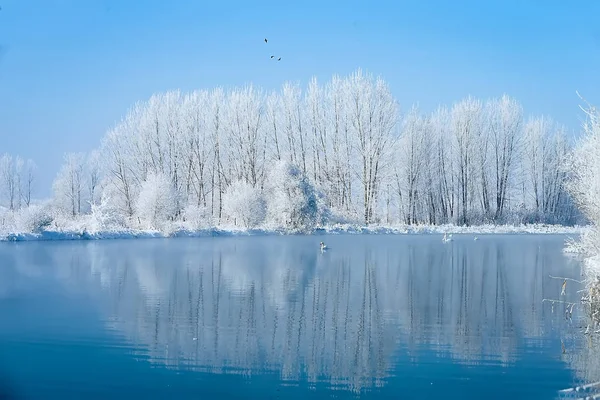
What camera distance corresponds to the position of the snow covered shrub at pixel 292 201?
33597 millimetres

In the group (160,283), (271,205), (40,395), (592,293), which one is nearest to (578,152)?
(592,293)

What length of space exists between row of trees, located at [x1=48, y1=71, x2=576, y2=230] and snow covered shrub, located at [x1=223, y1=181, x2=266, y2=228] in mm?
4614

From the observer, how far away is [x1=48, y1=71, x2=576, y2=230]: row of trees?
41.0 m

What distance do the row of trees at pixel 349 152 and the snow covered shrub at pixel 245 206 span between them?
15.1 ft

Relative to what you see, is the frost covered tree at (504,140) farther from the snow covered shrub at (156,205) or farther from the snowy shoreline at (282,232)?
the snow covered shrub at (156,205)

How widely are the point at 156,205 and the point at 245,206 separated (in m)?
4.86

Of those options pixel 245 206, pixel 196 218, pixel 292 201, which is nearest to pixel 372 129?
pixel 292 201

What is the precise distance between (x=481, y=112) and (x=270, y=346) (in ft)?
128

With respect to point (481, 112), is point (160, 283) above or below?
below

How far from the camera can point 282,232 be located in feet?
110

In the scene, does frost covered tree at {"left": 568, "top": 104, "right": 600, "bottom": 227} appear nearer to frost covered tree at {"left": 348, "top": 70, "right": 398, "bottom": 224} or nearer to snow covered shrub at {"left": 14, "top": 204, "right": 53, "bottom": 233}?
snow covered shrub at {"left": 14, "top": 204, "right": 53, "bottom": 233}

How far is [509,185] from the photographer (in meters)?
44.4

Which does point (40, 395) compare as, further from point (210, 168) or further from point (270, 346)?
point (210, 168)

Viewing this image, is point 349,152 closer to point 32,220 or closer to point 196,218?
point 196,218
